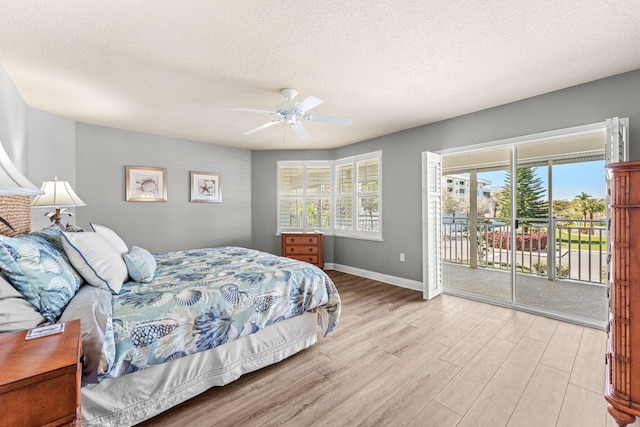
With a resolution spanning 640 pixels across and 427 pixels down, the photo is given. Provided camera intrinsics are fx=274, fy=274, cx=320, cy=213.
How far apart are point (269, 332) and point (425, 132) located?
3.44 metres

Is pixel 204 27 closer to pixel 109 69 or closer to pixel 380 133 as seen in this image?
pixel 109 69

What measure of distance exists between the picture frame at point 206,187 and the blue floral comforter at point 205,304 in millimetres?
2354

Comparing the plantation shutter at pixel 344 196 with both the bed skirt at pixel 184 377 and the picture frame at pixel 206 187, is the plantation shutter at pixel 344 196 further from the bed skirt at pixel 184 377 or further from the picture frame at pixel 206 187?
the bed skirt at pixel 184 377

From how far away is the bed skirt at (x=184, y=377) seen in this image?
1443 mm

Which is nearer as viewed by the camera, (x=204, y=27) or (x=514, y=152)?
(x=204, y=27)

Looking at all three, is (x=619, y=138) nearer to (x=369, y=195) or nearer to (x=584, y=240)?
(x=584, y=240)

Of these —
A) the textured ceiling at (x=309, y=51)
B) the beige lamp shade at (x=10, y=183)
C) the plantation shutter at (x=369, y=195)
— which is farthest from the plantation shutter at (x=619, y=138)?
the beige lamp shade at (x=10, y=183)

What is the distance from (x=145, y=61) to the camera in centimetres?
226

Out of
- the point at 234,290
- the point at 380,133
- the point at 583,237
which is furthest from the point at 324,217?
the point at 583,237

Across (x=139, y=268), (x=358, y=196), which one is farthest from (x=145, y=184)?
(x=358, y=196)

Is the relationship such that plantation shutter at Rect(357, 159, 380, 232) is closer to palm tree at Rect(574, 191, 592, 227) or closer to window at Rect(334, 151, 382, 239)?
window at Rect(334, 151, 382, 239)

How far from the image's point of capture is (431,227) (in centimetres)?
376

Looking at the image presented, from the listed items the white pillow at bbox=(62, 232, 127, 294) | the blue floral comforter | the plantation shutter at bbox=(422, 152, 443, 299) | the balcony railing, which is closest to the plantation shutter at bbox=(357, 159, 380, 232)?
the plantation shutter at bbox=(422, 152, 443, 299)

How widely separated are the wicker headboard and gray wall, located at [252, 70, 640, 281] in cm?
335
